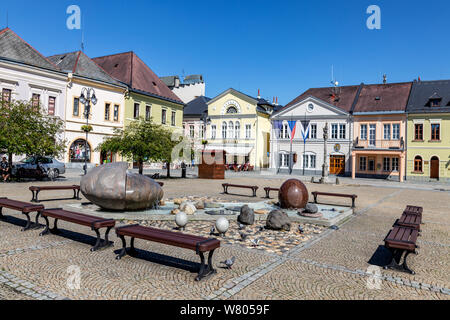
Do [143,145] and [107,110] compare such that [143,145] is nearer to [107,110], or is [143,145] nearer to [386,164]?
[107,110]

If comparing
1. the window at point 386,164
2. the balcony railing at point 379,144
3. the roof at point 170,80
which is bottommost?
the window at point 386,164

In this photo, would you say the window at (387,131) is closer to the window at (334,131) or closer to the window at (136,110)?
the window at (334,131)

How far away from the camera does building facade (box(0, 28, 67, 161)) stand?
28547mm

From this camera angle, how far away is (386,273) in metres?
5.93

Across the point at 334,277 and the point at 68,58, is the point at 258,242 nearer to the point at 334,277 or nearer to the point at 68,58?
the point at 334,277

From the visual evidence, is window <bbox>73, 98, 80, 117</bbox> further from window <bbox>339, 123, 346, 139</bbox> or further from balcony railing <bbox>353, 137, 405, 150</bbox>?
balcony railing <bbox>353, 137, 405, 150</bbox>

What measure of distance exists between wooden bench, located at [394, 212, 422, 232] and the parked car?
20917mm

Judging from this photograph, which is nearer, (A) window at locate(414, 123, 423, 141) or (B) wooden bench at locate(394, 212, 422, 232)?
(B) wooden bench at locate(394, 212, 422, 232)

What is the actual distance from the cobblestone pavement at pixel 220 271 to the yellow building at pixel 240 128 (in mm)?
38562

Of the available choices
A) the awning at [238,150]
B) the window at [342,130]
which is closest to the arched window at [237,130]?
the awning at [238,150]

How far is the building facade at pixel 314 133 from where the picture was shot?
40.2 m

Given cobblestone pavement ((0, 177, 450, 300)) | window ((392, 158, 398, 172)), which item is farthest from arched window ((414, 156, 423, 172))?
cobblestone pavement ((0, 177, 450, 300))
